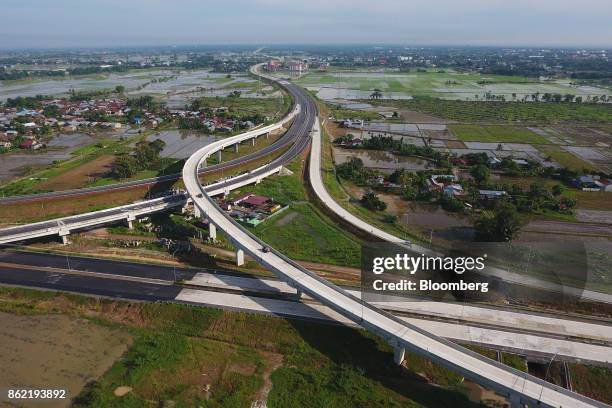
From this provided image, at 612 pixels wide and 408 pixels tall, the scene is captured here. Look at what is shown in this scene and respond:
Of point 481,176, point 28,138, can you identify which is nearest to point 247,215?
point 481,176

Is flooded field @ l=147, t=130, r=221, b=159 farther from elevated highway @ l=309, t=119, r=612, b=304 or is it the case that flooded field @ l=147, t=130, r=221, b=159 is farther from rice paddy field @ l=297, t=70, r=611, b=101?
rice paddy field @ l=297, t=70, r=611, b=101

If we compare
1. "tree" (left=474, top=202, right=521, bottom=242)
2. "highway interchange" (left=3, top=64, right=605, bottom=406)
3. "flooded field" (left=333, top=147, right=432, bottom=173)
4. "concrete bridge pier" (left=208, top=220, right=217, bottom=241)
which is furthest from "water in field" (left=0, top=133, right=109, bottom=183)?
"tree" (left=474, top=202, right=521, bottom=242)

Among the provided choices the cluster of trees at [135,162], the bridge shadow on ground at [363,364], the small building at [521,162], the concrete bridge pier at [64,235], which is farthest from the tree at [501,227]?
the cluster of trees at [135,162]

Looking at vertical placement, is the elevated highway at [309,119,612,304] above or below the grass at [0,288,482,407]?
above

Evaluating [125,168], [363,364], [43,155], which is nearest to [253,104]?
[43,155]

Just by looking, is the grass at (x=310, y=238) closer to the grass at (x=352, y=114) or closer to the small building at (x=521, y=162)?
the small building at (x=521, y=162)
